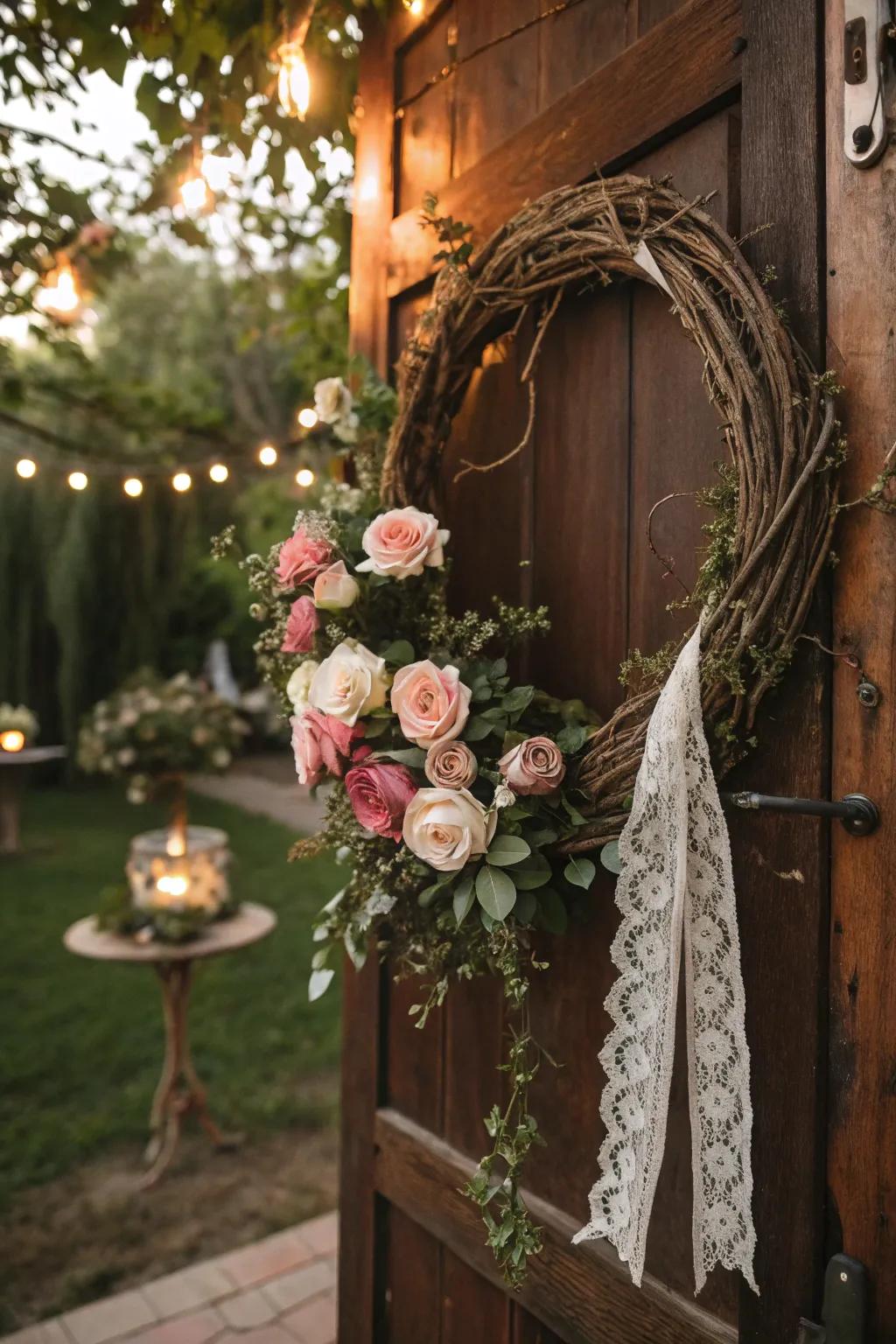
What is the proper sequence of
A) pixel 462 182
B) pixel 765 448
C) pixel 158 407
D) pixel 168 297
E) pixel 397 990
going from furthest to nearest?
pixel 168 297
pixel 158 407
pixel 397 990
pixel 462 182
pixel 765 448

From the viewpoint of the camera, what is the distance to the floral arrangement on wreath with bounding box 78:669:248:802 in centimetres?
376

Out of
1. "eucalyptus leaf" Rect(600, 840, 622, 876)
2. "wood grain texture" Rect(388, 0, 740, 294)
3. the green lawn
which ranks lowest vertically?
the green lawn

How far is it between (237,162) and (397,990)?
7.58 ft

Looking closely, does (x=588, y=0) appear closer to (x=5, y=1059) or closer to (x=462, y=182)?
(x=462, y=182)

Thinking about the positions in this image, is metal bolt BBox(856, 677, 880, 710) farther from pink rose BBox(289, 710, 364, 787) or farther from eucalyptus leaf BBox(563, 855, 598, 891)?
pink rose BBox(289, 710, 364, 787)

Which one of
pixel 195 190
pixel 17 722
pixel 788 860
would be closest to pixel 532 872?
pixel 788 860

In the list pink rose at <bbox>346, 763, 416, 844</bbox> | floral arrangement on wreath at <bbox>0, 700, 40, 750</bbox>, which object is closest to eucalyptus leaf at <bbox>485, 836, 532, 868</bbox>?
pink rose at <bbox>346, 763, 416, 844</bbox>

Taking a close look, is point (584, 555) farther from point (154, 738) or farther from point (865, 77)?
point (154, 738)

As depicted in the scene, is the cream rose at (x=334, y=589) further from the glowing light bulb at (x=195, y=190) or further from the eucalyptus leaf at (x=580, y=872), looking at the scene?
the glowing light bulb at (x=195, y=190)

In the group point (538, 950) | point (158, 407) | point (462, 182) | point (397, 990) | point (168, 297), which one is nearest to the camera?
point (538, 950)

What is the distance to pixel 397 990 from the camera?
167 cm

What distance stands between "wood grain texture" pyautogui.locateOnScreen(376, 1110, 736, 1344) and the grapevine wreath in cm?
9

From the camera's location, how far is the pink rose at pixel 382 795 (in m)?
1.16

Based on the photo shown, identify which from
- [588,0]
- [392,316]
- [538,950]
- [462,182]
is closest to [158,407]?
[392,316]
